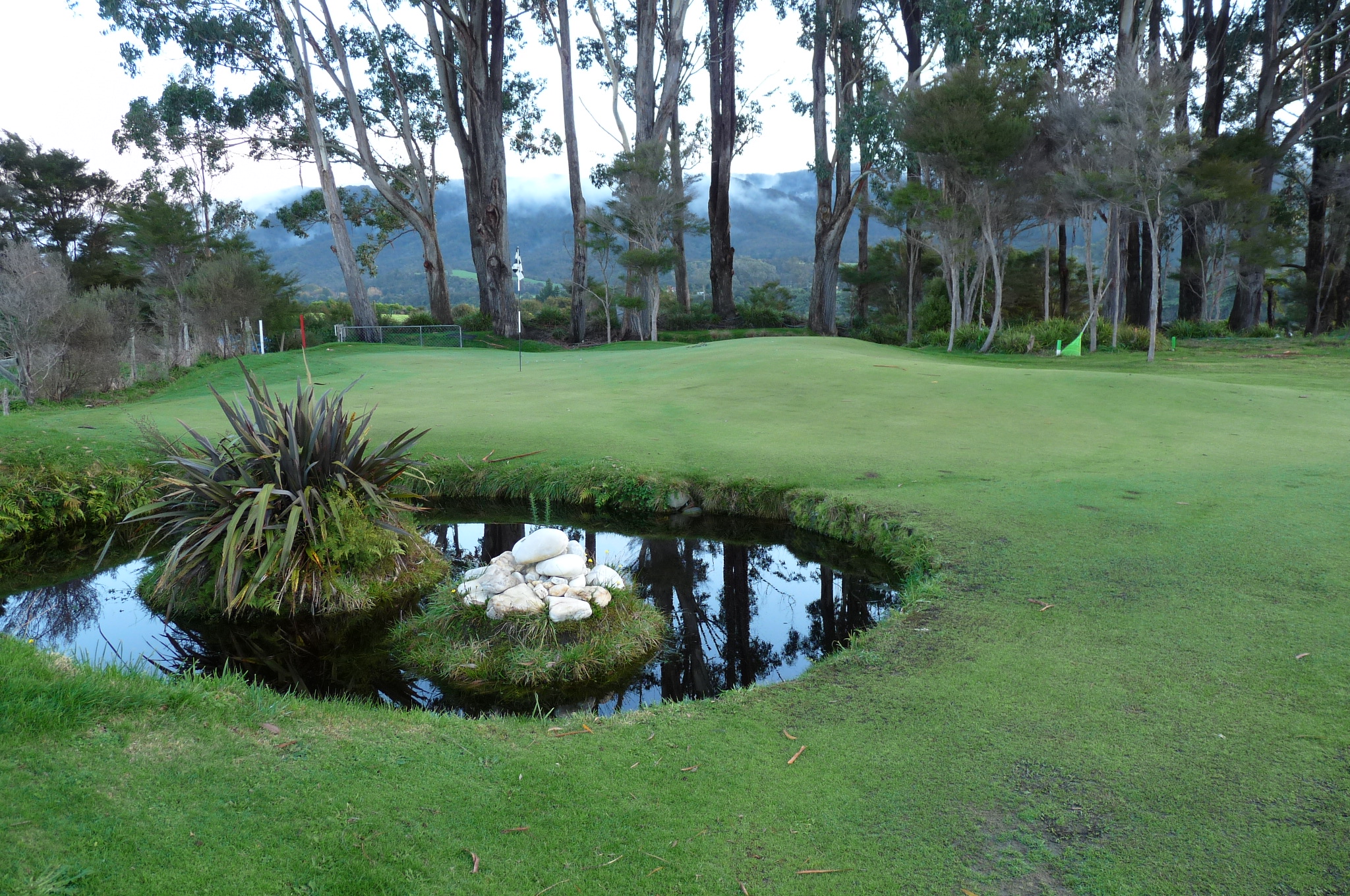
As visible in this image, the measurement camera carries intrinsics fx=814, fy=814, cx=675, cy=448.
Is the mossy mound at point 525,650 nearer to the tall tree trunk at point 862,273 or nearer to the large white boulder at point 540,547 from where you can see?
the large white boulder at point 540,547

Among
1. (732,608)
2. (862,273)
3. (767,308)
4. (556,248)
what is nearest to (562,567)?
(732,608)

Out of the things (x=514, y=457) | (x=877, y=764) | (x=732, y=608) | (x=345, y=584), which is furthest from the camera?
(x=514, y=457)

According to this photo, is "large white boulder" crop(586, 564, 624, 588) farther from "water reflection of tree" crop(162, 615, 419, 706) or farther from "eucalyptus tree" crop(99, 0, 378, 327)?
"eucalyptus tree" crop(99, 0, 378, 327)

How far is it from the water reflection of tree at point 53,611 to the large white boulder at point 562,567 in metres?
3.02

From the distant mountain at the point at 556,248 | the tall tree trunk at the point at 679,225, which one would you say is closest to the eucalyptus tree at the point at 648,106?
the tall tree trunk at the point at 679,225

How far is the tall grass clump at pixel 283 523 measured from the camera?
201 inches

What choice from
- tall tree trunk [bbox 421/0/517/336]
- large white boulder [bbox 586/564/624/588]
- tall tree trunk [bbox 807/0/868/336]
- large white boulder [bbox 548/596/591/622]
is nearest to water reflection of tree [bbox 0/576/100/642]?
large white boulder [bbox 548/596/591/622]

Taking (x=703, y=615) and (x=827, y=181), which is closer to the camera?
(x=703, y=615)

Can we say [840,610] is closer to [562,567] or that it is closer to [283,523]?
[562,567]

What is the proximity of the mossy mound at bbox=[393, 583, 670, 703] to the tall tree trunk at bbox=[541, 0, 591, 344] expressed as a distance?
24.4 metres

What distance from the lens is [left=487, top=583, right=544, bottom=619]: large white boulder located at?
4.61 m

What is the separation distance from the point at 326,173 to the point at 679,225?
1168 cm

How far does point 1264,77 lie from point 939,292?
12265 mm

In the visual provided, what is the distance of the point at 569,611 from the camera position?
15.1 ft
